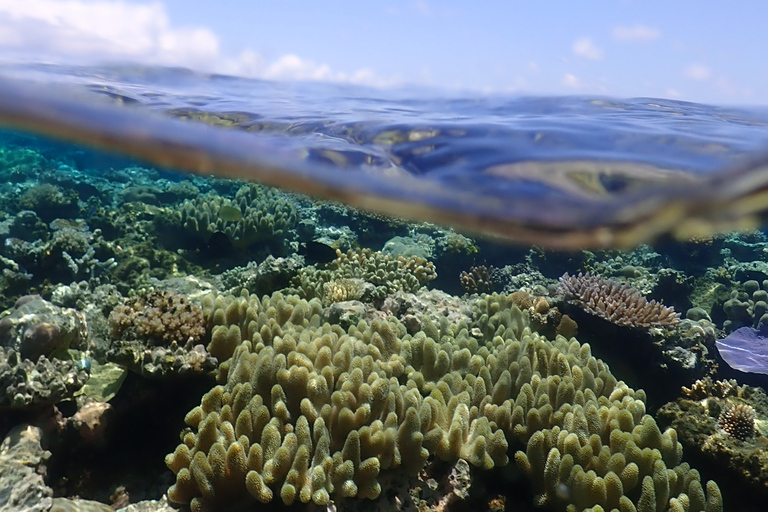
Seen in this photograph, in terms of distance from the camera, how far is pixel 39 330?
5.12 metres

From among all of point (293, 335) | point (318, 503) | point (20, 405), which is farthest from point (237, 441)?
point (20, 405)

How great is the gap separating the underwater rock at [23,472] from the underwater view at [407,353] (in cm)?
2

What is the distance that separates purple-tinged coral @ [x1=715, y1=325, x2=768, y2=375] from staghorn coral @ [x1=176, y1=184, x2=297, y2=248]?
30.1 feet

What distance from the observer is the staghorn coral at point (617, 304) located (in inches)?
262

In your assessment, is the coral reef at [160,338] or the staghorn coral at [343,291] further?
the staghorn coral at [343,291]

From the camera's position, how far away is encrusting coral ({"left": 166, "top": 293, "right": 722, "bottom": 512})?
351 cm

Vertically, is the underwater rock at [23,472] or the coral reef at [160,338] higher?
the coral reef at [160,338]

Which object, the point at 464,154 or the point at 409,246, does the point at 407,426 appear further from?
the point at 409,246

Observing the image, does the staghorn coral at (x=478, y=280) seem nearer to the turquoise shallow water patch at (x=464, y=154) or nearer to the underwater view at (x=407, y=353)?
the underwater view at (x=407, y=353)

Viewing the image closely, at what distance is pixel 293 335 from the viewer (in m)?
4.96

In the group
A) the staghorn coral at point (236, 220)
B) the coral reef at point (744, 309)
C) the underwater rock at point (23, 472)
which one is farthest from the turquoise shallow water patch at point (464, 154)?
the coral reef at point (744, 309)

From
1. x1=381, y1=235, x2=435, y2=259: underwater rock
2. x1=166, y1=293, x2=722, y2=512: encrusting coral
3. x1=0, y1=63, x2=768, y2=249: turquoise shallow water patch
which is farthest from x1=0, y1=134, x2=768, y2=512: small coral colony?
x1=381, y1=235, x2=435, y2=259: underwater rock

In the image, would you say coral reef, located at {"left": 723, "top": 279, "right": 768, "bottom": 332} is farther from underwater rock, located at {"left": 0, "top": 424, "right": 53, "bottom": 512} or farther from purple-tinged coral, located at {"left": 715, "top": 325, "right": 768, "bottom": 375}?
underwater rock, located at {"left": 0, "top": 424, "right": 53, "bottom": 512}

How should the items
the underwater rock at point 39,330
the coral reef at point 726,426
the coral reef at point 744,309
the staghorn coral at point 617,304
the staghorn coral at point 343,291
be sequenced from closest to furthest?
the coral reef at point 726,426 → the underwater rock at point 39,330 → the staghorn coral at point 617,304 → the staghorn coral at point 343,291 → the coral reef at point 744,309
